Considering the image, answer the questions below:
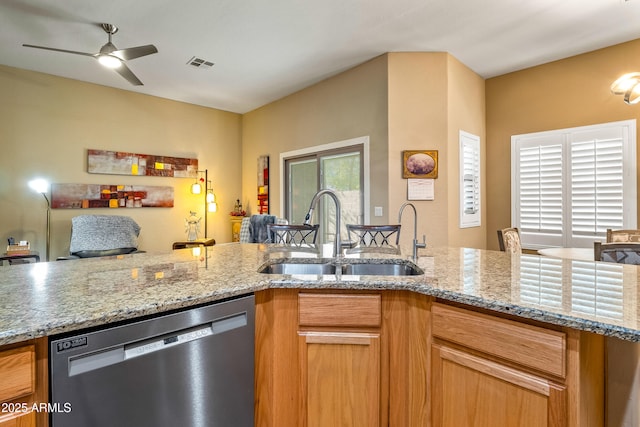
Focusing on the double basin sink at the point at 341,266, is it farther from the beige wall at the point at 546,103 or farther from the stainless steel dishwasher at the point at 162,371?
the beige wall at the point at 546,103

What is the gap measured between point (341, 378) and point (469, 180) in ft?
11.0

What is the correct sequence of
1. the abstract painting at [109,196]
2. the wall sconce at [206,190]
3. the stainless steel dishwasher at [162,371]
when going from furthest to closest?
the wall sconce at [206,190] < the abstract painting at [109,196] < the stainless steel dishwasher at [162,371]

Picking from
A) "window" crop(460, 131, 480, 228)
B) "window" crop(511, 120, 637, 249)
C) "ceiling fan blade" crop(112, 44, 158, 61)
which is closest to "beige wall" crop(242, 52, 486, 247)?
"window" crop(460, 131, 480, 228)

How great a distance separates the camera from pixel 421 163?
3639 mm

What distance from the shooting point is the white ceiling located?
2791 mm

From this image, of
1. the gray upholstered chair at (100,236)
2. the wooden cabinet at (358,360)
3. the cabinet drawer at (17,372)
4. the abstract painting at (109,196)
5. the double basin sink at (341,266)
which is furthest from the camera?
the abstract painting at (109,196)

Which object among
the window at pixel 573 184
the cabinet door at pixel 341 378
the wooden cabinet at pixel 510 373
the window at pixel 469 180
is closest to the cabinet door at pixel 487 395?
the wooden cabinet at pixel 510 373

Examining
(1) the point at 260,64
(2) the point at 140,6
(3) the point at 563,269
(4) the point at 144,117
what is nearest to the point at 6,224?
(4) the point at 144,117

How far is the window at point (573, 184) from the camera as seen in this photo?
10.8ft

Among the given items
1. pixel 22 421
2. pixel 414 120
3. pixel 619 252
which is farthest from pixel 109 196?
pixel 619 252

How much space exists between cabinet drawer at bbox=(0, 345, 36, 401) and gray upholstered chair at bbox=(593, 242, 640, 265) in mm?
2822

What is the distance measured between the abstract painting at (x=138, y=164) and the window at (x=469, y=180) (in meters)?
4.13

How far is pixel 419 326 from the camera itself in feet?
4.24

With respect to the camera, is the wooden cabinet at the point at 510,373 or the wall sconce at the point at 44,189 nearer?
the wooden cabinet at the point at 510,373
